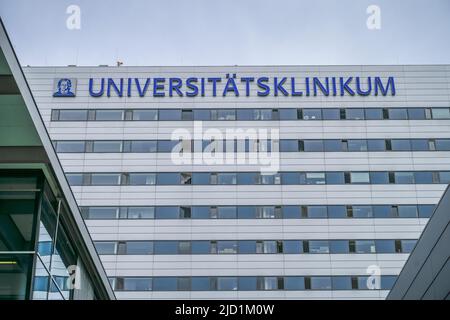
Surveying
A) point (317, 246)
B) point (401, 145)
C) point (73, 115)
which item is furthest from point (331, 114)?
point (73, 115)

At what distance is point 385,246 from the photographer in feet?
182

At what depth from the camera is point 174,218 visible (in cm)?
5581

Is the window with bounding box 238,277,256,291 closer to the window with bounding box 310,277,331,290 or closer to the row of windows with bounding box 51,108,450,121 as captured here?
the window with bounding box 310,277,331,290

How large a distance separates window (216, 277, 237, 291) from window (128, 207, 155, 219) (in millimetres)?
6349

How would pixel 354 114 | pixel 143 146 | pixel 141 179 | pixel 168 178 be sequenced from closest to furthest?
pixel 168 178, pixel 141 179, pixel 143 146, pixel 354 114

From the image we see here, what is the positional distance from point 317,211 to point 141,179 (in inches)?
489

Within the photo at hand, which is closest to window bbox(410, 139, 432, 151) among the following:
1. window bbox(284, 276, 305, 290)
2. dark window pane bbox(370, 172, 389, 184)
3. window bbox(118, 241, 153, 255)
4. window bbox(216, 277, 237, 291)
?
dark window pane bbox(370, 172, 389, 184)

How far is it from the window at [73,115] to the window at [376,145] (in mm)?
20372

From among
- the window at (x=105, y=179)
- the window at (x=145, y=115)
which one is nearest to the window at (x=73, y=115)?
the window at (x=145, y=115)

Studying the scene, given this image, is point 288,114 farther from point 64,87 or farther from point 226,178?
point 64,87

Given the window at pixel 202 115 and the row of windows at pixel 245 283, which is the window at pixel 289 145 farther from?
the row of windows at pixel 245 283

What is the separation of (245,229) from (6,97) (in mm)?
41323

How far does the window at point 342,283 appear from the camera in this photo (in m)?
54.7
